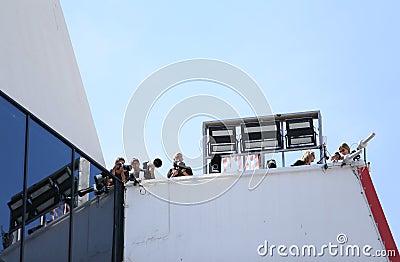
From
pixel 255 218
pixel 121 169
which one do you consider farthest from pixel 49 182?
pixel 255 218

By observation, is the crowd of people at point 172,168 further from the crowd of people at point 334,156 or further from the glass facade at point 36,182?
the glass facade at point 36,182

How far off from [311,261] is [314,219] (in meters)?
0.64

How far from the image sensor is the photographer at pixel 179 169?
14.5 meters

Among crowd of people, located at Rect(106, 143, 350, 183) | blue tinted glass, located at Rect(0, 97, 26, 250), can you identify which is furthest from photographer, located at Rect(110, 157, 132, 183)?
blue tinted glass, located at Rect(0, 97, 26, 250)

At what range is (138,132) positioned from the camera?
1530 cm

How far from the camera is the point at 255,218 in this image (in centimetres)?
1392

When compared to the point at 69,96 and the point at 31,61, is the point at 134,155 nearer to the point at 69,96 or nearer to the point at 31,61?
the point at 69,96

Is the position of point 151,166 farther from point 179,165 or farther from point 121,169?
point 121,169

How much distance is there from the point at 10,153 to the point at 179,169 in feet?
20.3

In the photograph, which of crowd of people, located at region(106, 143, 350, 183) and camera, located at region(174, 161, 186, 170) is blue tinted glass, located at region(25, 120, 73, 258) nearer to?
crowd of people, located at region(106, 143, 350, 183)

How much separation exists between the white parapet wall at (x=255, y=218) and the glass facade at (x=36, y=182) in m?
3.32

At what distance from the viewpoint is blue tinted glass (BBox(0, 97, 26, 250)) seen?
328 inches

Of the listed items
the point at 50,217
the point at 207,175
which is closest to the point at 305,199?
the point at 207,175

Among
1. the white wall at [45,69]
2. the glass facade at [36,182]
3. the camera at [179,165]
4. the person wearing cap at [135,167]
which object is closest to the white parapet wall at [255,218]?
the person wearing cap at [135,167]
